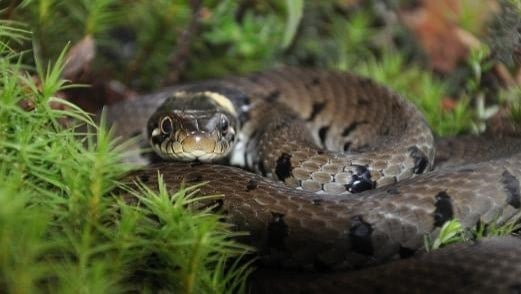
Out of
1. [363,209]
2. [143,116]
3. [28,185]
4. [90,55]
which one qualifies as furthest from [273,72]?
[28,185]

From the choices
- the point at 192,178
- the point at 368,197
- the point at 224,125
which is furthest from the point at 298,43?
the point at 368,197

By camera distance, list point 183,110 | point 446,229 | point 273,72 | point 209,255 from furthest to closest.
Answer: point 273,72, point 183,110, point 446,229, point 209,255

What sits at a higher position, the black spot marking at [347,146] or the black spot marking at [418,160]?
the black spot marking at [418,160]

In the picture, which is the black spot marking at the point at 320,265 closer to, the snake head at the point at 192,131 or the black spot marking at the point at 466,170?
the black spot marking at the point at 466,170

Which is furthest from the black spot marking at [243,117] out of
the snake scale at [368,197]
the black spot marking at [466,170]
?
the black spot marking at [466,170]

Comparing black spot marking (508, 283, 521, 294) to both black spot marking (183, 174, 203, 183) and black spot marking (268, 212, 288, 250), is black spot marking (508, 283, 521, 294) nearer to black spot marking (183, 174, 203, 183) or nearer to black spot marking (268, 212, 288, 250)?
black spot marking (268, 212, 288, 250)

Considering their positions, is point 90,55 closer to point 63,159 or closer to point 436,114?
point 63,159
